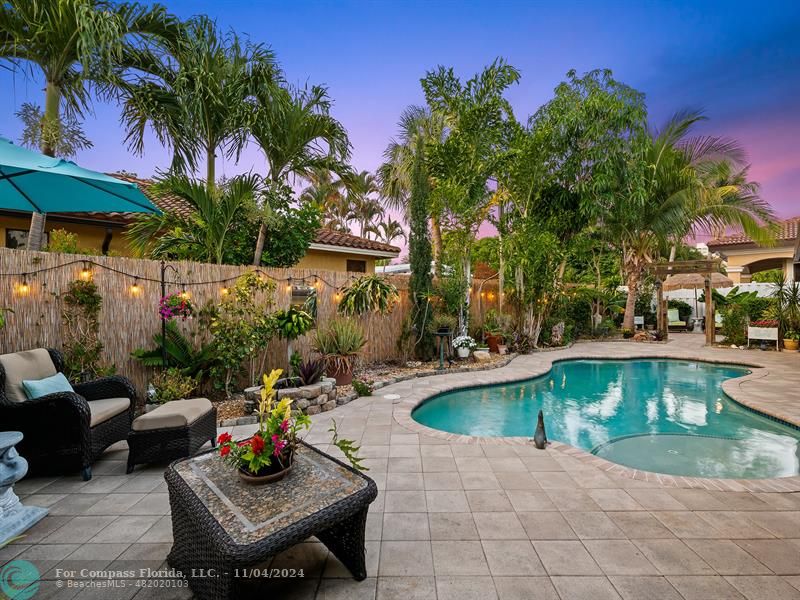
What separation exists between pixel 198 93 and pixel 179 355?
4460mm

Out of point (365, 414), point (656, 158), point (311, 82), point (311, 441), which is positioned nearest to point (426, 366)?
point (365, 414)

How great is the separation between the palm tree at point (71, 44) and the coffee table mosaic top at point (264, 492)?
536 cm

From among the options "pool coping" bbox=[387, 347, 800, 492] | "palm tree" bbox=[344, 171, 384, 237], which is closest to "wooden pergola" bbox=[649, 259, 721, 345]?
"pool coping" bbox=[387, 347, 800, 492]

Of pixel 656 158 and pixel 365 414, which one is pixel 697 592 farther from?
pixel 656 158

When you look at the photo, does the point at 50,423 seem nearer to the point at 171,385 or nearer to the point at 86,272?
the point at 171,385

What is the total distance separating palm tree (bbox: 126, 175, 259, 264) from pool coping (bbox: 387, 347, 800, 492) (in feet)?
15.2

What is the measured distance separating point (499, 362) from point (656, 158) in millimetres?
10236

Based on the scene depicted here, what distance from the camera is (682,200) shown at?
1259cm

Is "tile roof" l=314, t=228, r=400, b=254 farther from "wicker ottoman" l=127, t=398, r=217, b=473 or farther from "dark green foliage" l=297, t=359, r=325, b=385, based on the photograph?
"wicker ottoman" l=127, t=398, r=217, b=473

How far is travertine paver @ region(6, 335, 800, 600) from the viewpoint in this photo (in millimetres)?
2014

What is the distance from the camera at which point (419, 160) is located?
365 inches

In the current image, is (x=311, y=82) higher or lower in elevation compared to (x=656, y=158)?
lower

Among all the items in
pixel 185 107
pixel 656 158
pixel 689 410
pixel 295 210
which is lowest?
pixel 689 410

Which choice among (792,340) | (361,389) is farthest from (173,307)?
(792,340)
